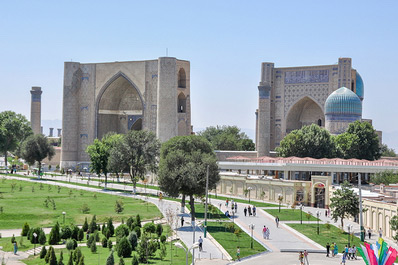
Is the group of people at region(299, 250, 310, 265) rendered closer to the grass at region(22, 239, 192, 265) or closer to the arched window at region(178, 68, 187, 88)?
the grass at region(22, 239, 192, 265)

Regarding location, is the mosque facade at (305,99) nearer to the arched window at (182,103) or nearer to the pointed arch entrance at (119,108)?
the arched window at (182,103)

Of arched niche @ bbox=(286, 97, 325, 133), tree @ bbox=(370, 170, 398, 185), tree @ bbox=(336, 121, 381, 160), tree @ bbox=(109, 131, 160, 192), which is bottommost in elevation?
tree @ bbox=(370, 170, 398, 185)

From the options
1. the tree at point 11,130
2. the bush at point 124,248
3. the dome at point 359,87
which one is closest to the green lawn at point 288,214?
the bush at point 124,248

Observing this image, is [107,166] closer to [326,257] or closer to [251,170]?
[251,170]

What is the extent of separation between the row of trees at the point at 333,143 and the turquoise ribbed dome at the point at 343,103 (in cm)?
454

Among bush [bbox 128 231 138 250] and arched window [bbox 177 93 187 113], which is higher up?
arched window [bbox 177 93 187 113]

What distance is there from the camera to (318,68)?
90062 millimetres

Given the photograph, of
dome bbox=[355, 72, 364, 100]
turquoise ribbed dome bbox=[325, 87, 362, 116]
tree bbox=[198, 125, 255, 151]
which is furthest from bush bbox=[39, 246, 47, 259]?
dome bbox=[355, 72, 364, 100]

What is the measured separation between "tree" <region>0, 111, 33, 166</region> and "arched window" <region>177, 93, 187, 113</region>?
21.2 metres

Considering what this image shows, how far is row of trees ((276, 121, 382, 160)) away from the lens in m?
77.0

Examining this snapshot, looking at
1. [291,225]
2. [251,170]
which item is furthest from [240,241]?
[251,170]

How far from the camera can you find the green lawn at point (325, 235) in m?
38.8

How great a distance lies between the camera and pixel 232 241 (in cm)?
3759

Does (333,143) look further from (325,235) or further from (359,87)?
(325,235)
